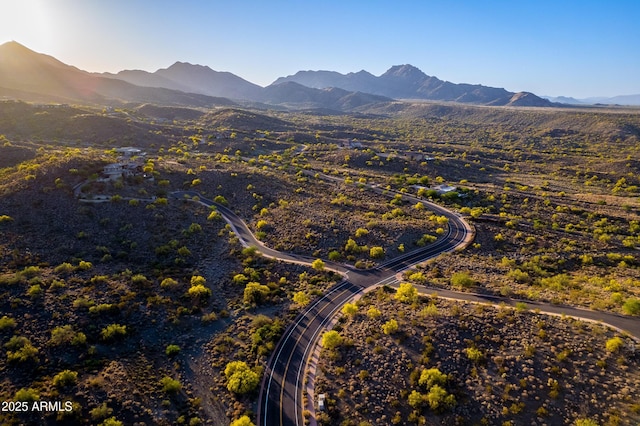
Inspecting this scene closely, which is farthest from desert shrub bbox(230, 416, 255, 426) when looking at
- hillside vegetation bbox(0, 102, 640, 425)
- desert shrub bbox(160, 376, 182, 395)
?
desert shrub bbox(160, 376, 182, 395)

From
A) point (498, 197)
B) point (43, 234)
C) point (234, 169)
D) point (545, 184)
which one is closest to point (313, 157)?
point (234, 169)

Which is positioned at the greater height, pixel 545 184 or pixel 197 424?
pixel 545 184

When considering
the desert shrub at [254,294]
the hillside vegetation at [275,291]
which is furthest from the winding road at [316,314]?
the desert shrub at [254,294]

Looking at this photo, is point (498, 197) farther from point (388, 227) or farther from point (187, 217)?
point (187, 217)

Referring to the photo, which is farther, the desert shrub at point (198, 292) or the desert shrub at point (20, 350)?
the desert shrub at point (198, 292)

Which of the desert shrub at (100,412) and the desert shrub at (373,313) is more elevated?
the desert shrub at (373,313)

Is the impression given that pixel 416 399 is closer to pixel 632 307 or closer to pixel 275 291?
pixel 275 291

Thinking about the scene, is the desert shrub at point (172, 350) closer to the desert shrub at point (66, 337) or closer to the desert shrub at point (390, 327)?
the desert shrub at point (66, 337)

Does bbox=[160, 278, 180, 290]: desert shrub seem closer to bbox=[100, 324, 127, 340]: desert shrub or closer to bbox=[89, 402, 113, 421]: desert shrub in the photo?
bbox=[100, 324, 127, 340]: desert shrub
